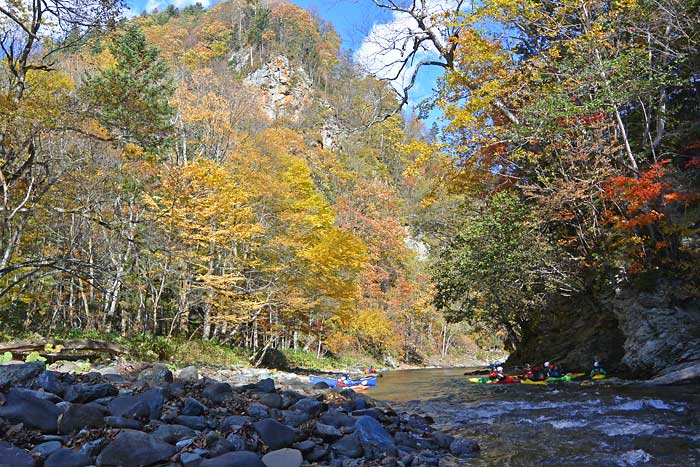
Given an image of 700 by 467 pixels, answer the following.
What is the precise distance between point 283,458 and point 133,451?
1097 millimetres

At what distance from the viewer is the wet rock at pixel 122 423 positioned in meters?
3.53

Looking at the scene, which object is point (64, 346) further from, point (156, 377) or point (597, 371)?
point (597, 371)

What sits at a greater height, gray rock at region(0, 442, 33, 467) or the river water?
gray rock at region(0, 442, 33, 467)

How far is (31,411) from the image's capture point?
11.0 feet

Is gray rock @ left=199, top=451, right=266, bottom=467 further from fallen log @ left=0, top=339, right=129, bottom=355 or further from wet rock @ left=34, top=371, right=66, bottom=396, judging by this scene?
fallen log @ left=0, top=339, right=129, bottom=355

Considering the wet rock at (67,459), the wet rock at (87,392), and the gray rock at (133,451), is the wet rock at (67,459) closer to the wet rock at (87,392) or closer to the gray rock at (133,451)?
the gray rock at (133,451)

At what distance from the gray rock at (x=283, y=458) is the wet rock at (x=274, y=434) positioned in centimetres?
22

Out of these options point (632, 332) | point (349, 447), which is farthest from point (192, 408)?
point (632, 332)

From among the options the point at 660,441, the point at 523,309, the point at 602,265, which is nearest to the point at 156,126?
the point at 660,441

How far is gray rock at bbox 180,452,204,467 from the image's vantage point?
304 cm

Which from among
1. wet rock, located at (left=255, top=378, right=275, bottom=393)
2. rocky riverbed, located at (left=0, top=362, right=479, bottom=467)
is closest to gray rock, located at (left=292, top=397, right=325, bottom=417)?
rocky riverbed, located at (left=0, top=362, right=479, bottom=467)

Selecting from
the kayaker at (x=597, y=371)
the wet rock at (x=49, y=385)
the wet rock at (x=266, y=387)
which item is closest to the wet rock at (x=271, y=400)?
the wet rock at (x=266, y=387)

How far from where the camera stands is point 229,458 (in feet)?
10.1

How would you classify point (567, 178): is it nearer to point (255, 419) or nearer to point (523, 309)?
point (523, 309)
